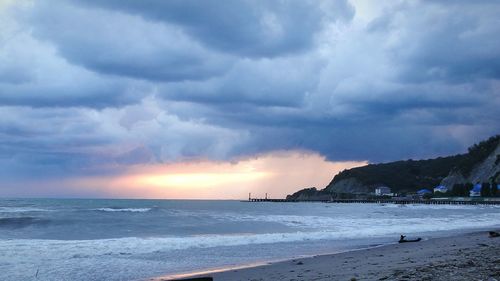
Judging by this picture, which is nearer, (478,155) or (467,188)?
(467,188)

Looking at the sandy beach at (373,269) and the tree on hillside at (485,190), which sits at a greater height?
the tree on hillside at (485,190)

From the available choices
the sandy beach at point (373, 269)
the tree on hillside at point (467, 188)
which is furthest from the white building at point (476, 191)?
the sandy beach at point (373, 269)

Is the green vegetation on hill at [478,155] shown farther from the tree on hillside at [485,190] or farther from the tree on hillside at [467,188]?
the tree on hillside at [485,190]

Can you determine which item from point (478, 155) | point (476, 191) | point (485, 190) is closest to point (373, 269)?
point (485, 190)

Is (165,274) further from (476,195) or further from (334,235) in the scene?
(476,195)

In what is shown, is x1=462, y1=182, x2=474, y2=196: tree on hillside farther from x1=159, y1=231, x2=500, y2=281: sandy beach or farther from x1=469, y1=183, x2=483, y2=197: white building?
x1=159, y1=231, x2=500, y2=281: sandy beach

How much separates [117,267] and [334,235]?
16896 mm

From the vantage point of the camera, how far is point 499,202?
112 m

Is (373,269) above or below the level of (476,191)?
below

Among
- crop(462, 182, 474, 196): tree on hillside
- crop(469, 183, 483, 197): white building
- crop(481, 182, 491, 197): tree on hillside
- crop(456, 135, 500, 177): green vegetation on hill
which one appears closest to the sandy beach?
crop(481, 182, 491, 197): tree on hillside

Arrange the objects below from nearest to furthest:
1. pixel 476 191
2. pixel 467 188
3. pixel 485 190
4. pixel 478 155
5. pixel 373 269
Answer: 1. pixel 373 269
2. pixel 485 190
3. pixel 476 191
4. pixel 467 188
5. pixel 478 155

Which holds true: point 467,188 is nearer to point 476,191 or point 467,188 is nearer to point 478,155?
point 476,191

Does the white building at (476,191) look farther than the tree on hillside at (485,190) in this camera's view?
Yes

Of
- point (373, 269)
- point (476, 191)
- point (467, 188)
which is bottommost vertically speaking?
point (373, 269)
